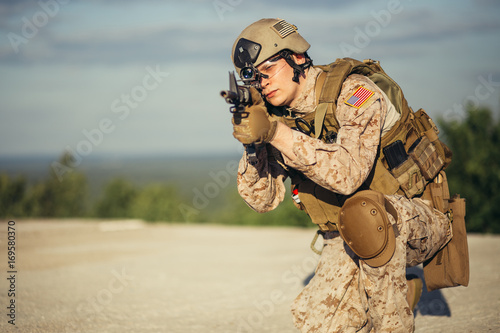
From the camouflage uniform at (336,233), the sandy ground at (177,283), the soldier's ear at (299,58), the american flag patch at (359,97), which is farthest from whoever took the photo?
the sandy ground at (177,283)

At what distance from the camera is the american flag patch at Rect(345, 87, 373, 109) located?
120 inches

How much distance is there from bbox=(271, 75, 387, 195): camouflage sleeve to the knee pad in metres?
0.17

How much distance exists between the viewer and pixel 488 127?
40.0ft

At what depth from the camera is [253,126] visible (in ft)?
8.98

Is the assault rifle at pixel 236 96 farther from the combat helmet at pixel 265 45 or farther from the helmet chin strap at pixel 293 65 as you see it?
the helmet chin strap at pixel 293 65

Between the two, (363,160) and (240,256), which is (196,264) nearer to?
(240,256)

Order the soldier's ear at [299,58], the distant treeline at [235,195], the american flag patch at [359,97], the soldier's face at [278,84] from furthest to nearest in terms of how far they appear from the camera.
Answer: the distant treeline at [235,195], the soldier's ear at [299,58], the soldier's face at [278,84], the american flag patch at [359,97]

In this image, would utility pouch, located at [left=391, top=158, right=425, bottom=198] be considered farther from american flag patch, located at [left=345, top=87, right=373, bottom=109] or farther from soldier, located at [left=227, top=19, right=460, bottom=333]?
american flag patch, located at [left=345, top=87, right=373, bottom=109]

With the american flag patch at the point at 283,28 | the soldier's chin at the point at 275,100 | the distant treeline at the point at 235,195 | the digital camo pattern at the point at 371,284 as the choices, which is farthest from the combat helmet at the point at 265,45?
the distant treeline at the point at 235,195

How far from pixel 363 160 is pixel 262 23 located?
1.27 m

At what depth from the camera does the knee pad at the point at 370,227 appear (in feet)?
9.65

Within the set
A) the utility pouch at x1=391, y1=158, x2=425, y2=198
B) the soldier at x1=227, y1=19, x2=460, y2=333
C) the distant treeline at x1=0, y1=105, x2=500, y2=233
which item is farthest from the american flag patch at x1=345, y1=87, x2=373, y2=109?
the distant treeline at x1=0, y1=105, x2=500, y2=233

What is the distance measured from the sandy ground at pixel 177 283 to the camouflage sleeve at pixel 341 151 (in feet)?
6.54

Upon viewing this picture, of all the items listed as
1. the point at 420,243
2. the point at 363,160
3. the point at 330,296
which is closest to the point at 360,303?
the point at 330,296
